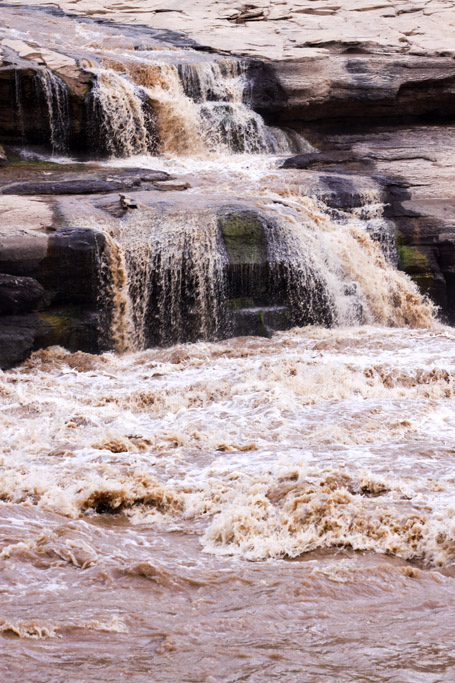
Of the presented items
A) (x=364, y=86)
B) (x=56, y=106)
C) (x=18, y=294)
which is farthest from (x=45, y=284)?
(x=364, y=86)

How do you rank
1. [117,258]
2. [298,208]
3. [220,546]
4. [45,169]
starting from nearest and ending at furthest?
[220,546], [117,258], [298,208], [45,169]

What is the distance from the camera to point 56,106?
40.1 feet

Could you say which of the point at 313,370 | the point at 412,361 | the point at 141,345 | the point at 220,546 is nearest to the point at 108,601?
the point at 220,546

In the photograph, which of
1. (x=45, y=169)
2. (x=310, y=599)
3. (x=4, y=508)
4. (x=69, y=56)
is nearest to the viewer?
(x=310, y=599)

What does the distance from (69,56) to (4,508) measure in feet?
33.7

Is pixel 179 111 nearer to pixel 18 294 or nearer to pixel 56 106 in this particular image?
pixel 56 106

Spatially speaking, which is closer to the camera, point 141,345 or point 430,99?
point 141,345

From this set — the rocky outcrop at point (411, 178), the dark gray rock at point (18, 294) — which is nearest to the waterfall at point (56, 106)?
the rocky outcrop at point (411, 178)

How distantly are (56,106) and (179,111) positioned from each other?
209cm

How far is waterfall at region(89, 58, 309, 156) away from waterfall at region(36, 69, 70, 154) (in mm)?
432

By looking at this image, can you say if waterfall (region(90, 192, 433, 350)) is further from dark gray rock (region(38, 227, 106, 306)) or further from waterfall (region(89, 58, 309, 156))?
waterfall (region(89, 58, 309, 156))

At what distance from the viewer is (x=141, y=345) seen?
30.2 feet

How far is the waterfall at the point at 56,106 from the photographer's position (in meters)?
12.1

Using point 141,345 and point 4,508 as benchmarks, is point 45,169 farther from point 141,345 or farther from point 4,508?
point 4,508
